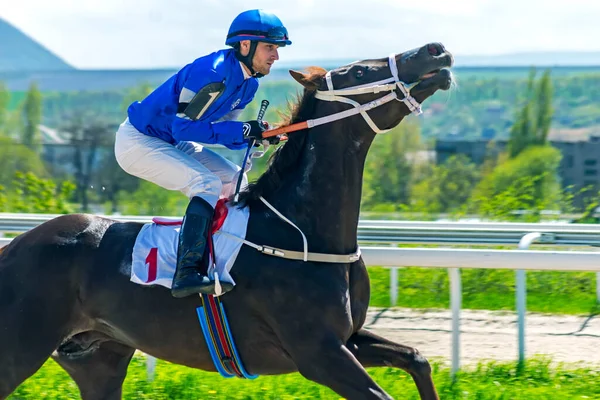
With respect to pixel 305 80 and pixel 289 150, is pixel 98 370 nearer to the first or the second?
pixel 289 150

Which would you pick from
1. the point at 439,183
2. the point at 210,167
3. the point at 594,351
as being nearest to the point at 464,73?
the point at 439,183

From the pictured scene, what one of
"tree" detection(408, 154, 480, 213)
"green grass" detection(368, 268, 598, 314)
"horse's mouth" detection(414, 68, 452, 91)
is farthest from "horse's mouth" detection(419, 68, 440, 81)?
"tree" detection(408, 154, 480, 213)

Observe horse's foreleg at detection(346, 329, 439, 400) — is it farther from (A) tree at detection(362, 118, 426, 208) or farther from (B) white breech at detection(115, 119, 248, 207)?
(A) tree at detection(362, 118, 426, 208)

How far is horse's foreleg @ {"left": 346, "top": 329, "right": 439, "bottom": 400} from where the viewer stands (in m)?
4.75

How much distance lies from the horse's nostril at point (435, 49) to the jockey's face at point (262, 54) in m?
0.77

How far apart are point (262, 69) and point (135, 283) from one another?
1.20m

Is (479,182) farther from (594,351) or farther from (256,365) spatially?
(256,365)

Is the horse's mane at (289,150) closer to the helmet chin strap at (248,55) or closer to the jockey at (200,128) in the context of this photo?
the jockey at (200,128)

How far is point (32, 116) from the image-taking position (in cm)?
2048

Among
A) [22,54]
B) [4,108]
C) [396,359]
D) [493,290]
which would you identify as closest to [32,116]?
[4,108]

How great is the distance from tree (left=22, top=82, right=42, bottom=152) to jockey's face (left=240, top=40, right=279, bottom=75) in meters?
15.6

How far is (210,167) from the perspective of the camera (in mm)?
5129

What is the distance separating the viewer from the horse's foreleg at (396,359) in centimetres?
475

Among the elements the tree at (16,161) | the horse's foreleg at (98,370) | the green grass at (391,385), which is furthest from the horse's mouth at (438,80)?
the tree at (16,161)
